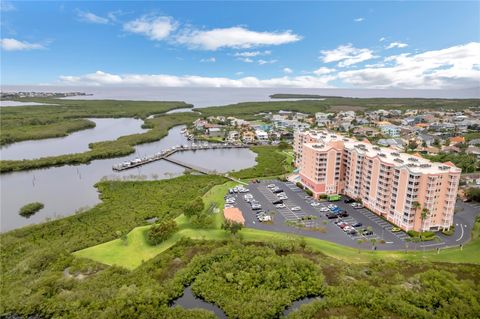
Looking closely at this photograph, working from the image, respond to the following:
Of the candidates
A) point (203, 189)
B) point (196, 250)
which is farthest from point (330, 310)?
point (203, 189)

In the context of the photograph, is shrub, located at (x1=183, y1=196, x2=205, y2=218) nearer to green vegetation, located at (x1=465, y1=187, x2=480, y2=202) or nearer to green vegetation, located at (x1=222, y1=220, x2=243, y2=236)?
green vegetation, located at (x1=222, y1=220, x2=243, y2=236)

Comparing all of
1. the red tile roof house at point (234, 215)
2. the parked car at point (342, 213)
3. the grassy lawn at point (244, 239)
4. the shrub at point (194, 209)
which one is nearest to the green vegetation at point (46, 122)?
the grassy lawn at point (244, 239)

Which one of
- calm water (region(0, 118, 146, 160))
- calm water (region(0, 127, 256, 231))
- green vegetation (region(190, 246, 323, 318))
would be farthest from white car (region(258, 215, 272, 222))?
calm water (region(0, 118, 146, 160))

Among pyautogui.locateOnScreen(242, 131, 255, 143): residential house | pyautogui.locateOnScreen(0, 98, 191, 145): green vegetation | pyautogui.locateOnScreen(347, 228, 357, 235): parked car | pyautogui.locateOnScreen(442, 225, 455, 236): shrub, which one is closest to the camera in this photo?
pyautogui.locateOnScreen(442, 225, 455, 236): shrub

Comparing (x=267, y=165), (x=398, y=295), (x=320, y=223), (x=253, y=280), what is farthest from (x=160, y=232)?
(x=267, y=165)

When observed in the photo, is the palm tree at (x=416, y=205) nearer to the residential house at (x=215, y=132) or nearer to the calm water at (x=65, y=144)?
the residential house at (x=215, y=132)

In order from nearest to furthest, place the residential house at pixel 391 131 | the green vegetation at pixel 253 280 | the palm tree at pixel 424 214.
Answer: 1. the green vegetation at pixel 253 280
2. the palm tree at pixel 424 214
3. the residential house at pixel 391 131
